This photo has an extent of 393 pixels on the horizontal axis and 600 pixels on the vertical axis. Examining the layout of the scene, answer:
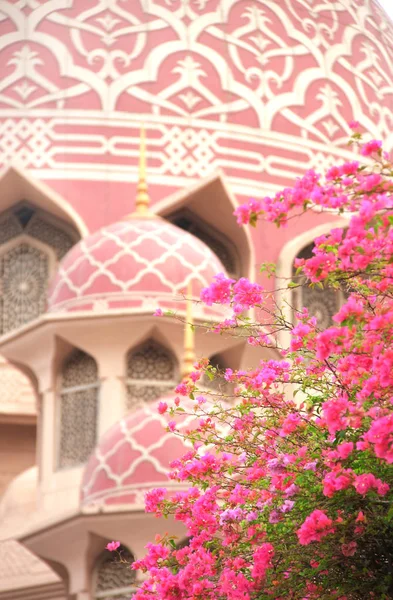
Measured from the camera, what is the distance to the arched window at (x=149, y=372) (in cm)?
1581

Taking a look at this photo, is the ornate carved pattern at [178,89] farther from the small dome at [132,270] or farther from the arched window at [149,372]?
the arched window at [149,372]

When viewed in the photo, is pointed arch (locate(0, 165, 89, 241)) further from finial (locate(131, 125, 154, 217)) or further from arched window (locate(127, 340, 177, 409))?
arched window (locate(127, 340, 177, 409))

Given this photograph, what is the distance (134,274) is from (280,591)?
9.23m

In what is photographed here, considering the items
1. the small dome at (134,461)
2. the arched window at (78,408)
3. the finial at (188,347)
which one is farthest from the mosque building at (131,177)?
the small dome at (134,461)

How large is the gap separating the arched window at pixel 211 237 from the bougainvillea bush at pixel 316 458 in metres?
11.4

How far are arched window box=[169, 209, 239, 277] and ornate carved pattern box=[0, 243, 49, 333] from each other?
5.58ft

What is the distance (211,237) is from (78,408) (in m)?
4.20

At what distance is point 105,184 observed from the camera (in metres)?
19.0

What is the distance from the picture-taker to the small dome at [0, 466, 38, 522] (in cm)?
1677

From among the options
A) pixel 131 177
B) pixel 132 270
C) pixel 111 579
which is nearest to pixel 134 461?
pixel 111 579

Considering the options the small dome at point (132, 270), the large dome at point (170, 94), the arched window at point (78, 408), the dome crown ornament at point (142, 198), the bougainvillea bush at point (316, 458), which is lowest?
the bougainvillea bush at point (316, 458)

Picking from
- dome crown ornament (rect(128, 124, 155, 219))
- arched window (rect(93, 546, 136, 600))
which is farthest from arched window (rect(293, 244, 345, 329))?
arched window (rect(93, 546, 136, 600))

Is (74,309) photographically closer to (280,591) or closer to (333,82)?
(333,82)

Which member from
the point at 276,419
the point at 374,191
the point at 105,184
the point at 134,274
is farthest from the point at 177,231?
the point at 374,191
